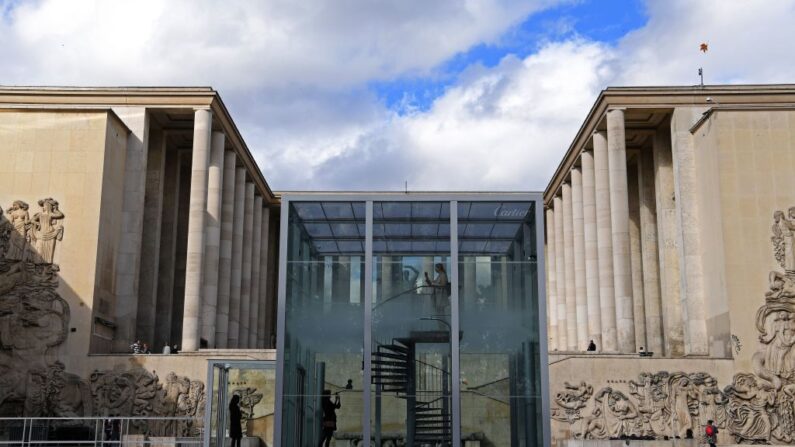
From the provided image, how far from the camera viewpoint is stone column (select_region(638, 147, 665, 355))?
4256cm

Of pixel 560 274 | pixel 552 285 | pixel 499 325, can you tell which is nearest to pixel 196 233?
pixel 499 325

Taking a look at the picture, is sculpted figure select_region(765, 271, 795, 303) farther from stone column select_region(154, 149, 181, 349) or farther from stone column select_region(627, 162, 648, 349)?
stone column select_region(154, 149, 181, 349)

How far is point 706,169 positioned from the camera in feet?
121

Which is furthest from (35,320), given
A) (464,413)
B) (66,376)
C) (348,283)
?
(464,413)

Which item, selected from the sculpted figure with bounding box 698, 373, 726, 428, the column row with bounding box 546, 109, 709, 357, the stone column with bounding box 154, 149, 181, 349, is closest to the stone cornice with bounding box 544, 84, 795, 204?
the column row with bounding box 546, 109, 709, 357

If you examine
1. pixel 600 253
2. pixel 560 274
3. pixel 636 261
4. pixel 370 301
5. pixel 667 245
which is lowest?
pixel 370 301

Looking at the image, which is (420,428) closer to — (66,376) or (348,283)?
(348,283)

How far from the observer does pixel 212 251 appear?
4119 cm

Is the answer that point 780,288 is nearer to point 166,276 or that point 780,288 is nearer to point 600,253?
point 600,253

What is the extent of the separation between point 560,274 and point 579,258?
6.36 meters

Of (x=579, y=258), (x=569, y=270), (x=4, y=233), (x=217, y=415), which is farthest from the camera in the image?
(x=569, y=270)

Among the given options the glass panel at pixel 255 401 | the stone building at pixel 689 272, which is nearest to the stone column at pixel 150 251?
the glass panel at pixel 255 401

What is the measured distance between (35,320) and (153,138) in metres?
12.0

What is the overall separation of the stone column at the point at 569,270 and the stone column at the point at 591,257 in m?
5.19
